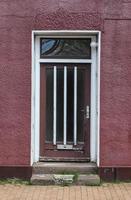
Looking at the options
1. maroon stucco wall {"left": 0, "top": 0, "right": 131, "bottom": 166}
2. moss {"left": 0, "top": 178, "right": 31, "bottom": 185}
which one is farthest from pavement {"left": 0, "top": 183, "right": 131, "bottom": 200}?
maroon stucco wall {"left": 0, "top": 0, "right": 131, "bottom": 166}

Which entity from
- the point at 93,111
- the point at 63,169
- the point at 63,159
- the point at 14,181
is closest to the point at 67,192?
the point at 63,169

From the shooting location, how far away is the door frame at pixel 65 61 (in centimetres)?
1076

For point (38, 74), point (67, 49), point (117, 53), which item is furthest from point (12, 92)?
point (117, 53)

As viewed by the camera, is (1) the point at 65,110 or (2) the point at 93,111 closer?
(2) the point at 93,111

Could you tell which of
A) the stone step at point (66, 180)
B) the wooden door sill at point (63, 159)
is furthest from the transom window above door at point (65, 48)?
the stone step at point (66, 180)

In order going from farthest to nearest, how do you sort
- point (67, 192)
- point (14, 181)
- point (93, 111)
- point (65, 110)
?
point (65, 110) → point (93, 111) → point (14, 181) → point (67, 192)

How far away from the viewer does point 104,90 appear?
34.9ft

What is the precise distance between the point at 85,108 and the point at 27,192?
7.28ft

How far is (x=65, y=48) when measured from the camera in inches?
436

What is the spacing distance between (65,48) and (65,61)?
0.27m

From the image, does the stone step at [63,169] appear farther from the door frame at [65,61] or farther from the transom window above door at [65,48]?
the transom window above door at [65,48]

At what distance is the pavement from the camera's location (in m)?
9.45

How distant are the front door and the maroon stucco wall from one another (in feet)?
1.69

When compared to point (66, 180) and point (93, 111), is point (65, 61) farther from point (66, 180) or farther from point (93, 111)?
point (66, 180)
